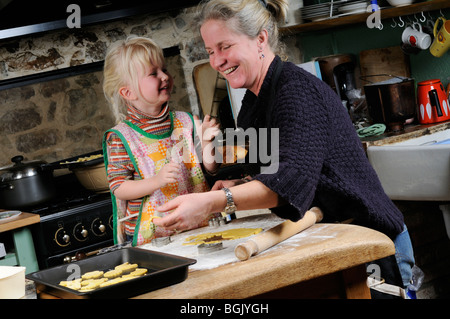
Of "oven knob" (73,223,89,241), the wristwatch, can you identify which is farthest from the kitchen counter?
the wristwatch

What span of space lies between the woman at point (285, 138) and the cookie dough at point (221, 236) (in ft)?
0.54

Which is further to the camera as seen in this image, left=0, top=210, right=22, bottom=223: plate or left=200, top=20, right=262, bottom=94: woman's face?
left=0, top=210, right=22, bottom=223: plate

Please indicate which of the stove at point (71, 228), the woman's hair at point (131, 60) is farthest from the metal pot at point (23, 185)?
the woman's hair at point (131, 60)

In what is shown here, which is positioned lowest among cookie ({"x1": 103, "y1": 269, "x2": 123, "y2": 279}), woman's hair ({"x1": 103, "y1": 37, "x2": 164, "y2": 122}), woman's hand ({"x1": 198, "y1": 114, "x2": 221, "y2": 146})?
cookie ({"x1": 103, "y1": 269, "x2": 123, "y2": 279})

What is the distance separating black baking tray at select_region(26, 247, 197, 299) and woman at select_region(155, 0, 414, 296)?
0.36 feet

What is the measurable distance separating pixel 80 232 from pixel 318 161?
1769mm

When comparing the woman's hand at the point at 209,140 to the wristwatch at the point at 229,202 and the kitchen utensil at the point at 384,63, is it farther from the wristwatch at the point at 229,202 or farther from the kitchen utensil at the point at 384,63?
the kitchen utensil at the point at 384,63

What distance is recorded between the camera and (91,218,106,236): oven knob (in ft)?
9.75

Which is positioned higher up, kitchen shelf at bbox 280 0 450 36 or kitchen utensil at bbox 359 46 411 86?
kitchen shelf at bbox 280 0 450 36

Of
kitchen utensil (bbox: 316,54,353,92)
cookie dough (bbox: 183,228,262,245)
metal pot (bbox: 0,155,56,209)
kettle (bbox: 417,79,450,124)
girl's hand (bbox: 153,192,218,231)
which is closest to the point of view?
girl's hand (bbox: 153,192,218,231)

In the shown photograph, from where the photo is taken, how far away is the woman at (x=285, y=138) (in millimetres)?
1443

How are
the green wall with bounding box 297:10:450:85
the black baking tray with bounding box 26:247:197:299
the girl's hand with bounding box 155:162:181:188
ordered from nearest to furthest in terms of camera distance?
the black baking tray with bounding box 26:247:197:299
the girl's hand with bounding box 155:162:181:188
the green wall with bounding box 297:10:450:85

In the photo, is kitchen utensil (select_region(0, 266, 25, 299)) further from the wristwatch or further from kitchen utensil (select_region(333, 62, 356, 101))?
kitchen utensil (select_region(333, 62, 356, 101))
